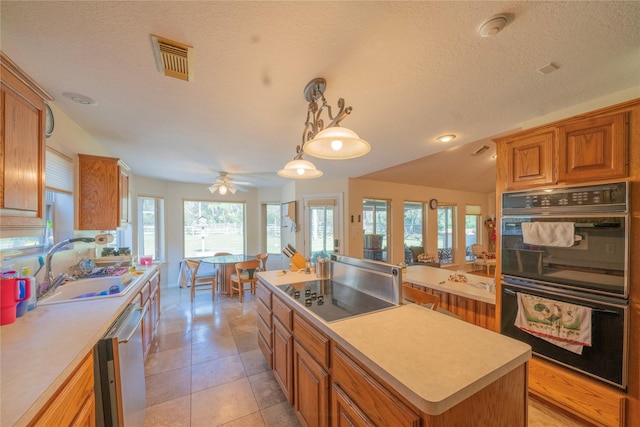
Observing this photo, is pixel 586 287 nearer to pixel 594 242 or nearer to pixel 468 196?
pixel 594 242

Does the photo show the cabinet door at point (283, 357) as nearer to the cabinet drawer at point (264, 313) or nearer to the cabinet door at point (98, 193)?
the cabinet drawer at point (264, 313)

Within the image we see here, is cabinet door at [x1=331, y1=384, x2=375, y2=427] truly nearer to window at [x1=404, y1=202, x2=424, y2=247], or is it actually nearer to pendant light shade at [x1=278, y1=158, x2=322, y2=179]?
pendant light shade at [x1=278, y1=158, x2=322, y2=179]

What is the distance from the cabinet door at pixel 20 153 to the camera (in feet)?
3.81

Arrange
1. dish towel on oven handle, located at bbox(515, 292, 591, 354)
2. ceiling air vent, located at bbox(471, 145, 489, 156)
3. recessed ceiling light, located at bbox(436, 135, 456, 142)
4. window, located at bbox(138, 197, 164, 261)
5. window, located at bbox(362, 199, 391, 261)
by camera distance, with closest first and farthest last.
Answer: dish towel on oven handle, located at bbox(515, 292, 591, 354) < recessed ceiling light, located at bbox(436, 135, 456, 142) < ceiling air vent, located at bbox(471, 145, 489, 156) < window, located at bbox(138, 197, 164, 261) < window, located at bbox(362, 199, 391, 261)

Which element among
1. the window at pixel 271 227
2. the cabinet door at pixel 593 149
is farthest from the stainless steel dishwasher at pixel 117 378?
the window at pixel 271 227

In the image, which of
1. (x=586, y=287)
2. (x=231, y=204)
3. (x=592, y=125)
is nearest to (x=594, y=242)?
(x=586, y=287)

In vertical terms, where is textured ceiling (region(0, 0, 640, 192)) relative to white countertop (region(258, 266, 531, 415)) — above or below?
above

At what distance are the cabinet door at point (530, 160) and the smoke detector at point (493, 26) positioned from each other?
45.7 inches

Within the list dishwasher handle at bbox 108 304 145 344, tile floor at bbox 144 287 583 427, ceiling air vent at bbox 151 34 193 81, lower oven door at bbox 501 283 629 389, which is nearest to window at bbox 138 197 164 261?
tile floor at bbox 144 287 583 427

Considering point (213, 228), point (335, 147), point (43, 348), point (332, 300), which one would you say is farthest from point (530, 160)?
point (213, 228)

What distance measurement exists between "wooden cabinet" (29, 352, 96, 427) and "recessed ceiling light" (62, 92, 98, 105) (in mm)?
1700

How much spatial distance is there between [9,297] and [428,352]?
7.02 ft

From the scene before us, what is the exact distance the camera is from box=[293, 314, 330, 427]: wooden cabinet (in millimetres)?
1261

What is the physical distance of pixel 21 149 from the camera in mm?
1276
